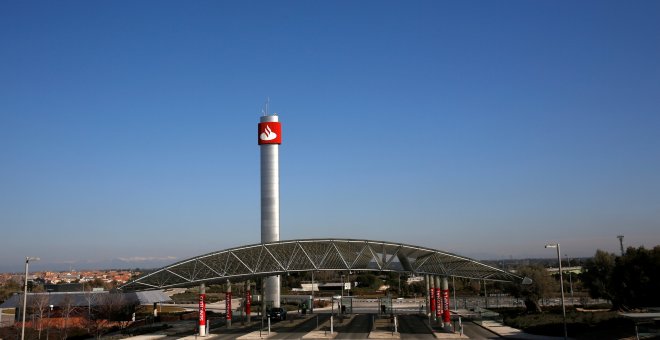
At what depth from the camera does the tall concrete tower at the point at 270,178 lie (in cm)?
10500

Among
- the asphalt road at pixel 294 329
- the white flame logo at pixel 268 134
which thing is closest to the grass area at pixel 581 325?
the asphalt road at pixel 294 329

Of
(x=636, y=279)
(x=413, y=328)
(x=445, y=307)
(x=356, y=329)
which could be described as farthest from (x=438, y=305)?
(x=636, y=279)

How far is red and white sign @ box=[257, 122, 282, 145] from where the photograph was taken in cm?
10669

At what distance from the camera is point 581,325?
50.2 metres

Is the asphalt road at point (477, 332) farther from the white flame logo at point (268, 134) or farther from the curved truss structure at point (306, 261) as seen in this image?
the white flame logo at point (268, 134)

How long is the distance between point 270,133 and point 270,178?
8.39m

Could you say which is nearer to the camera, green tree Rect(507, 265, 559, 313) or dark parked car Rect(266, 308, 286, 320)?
dark parked car Rect(266, 308, 286, 320)

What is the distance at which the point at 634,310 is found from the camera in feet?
221

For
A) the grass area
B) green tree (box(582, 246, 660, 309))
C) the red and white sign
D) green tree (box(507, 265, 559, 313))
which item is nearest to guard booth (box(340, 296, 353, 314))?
green tree (box(507, 265, 559, 313))

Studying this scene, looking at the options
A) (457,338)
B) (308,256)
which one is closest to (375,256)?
(308,256)

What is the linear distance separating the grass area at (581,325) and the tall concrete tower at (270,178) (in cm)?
5236

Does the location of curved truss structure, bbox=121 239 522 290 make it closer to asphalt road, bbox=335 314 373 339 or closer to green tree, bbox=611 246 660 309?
asphalt road, bbox=335 314 373 339

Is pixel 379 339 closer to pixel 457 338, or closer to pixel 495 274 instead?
pixel 457 338

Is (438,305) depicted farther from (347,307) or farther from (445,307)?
(347,307)
